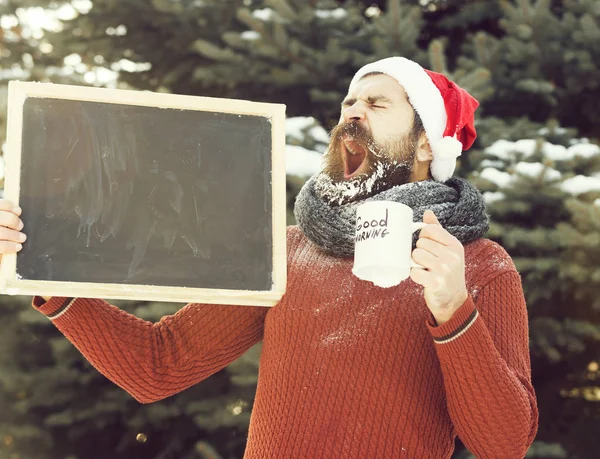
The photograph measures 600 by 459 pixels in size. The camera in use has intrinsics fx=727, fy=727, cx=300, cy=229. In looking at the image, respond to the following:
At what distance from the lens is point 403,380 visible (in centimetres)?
154

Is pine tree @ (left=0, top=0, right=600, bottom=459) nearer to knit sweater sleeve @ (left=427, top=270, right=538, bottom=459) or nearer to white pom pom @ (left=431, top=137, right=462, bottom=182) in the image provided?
white pom pom @ (left=431, top=137, right=462, bottom=182)

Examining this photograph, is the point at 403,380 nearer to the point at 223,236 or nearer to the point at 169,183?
the point at 223,236

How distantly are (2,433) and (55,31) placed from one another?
1.96 metres

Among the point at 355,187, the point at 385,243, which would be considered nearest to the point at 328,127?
the point at 355,187

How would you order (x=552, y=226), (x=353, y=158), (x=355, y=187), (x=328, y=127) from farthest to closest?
1. (x=328, y=127)
2. (x=552, y=226)
3. (x=353, y=158)
4. (x=355, y=187)

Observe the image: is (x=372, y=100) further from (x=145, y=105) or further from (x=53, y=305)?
(x=53, y=305)

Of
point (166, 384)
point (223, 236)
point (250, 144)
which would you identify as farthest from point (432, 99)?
point (166, 384)

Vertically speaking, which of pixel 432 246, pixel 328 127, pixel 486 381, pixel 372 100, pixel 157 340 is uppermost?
pixel 432 246

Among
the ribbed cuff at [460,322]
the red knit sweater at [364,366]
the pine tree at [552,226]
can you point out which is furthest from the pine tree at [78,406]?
the ribbed cuff at [460,322]

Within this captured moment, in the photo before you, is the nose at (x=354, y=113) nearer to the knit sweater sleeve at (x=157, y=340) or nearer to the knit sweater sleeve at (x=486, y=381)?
the knit sweater sleeve at (x=157, y=340)

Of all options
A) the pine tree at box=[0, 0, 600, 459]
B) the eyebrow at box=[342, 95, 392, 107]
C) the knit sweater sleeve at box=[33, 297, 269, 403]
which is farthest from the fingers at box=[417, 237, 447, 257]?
the pine tree at box=[0, 0, 600, 459]

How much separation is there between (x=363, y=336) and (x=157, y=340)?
51 cm

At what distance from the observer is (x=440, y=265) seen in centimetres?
130

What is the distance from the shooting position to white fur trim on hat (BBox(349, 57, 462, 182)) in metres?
1.93
